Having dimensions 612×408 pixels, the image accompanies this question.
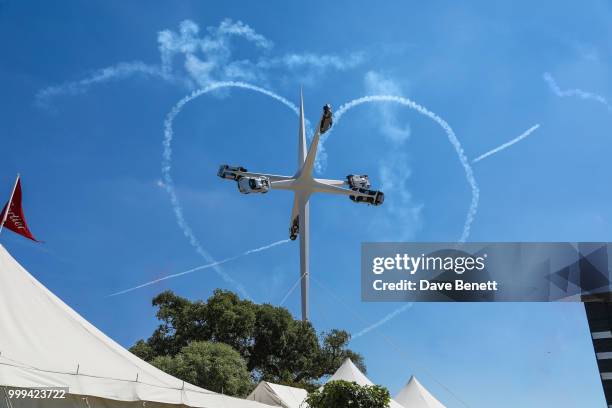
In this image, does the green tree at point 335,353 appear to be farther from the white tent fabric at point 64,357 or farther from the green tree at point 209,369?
the white tent fabric at point 64,357

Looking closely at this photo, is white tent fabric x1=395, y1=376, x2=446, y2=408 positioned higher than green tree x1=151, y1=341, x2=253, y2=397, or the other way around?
green tree x1=151, y1=341, x2=253, y2=397

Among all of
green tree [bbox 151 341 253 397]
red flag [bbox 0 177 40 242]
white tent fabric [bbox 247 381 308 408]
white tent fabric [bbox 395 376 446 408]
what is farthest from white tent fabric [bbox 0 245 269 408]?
white tent fabric [bbox 395 376 446 408]

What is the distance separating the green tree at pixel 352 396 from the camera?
1645 centimetres

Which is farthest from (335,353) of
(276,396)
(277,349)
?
(276,396)

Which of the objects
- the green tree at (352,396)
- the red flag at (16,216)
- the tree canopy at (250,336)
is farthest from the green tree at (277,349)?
the red flag at (16,216)

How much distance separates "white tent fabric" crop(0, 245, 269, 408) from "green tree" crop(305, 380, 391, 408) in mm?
2105

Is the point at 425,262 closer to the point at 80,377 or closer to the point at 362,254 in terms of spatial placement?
the point at 362,254

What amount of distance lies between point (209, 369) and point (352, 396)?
19.9 meters

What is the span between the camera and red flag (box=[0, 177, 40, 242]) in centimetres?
1734

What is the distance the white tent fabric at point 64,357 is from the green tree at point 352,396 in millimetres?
2105

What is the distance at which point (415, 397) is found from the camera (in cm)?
3478

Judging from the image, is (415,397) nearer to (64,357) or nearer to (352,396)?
(352,396)

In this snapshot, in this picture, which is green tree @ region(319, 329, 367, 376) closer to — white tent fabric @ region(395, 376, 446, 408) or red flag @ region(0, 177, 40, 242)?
white tent fabric @ region(395, 376, 446, 408)

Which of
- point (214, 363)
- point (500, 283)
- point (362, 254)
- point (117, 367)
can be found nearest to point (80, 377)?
point (117, 367)
